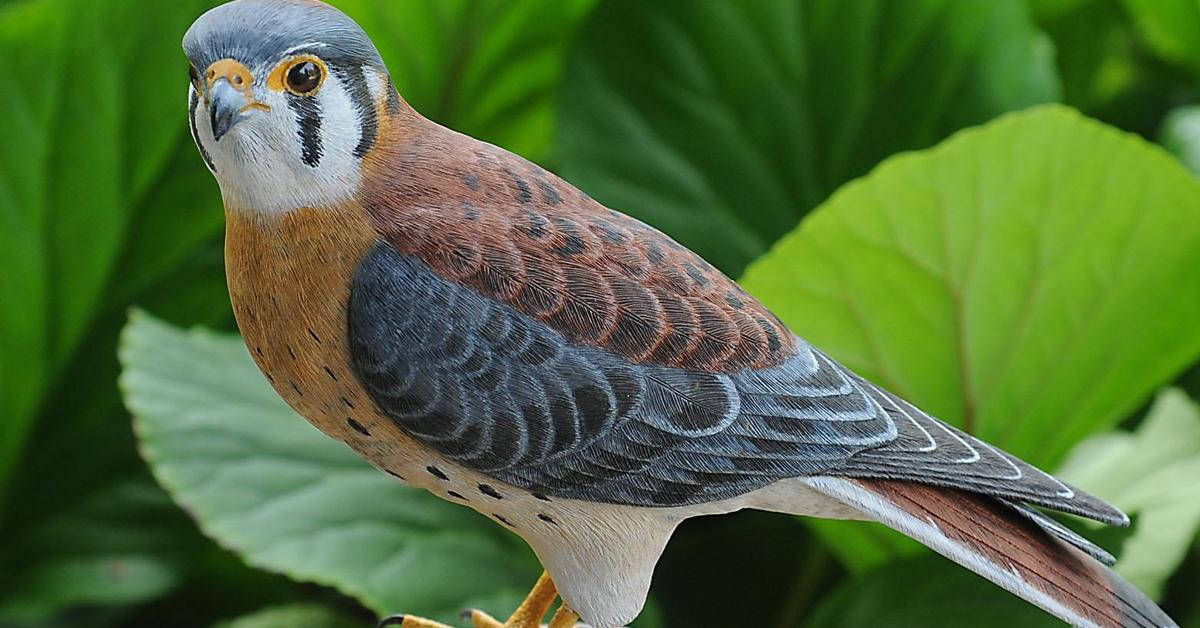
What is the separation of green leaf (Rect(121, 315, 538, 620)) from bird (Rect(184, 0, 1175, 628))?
365mm

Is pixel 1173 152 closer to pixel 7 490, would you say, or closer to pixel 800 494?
pixel 800 494

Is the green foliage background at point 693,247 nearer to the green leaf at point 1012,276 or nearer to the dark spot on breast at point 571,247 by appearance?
the green leaf at point 1012,276

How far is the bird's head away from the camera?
480 mm

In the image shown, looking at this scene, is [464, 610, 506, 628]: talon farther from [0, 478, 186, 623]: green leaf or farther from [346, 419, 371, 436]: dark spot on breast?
[0, 478, 186, 623]: green leaf

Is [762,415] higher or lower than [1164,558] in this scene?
higher

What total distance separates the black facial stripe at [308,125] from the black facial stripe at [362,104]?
2 cm

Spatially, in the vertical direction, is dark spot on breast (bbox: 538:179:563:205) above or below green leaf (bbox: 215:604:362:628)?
above

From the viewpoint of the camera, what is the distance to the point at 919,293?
36.3 inches

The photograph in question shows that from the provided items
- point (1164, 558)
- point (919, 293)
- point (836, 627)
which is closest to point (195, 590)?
point (836, 627)

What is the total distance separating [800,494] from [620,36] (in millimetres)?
609

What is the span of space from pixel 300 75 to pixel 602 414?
0.19 meters

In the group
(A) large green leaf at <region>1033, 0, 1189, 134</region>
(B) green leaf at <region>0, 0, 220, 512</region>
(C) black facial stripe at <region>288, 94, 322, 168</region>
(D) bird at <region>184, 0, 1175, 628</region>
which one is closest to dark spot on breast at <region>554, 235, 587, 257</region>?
(D) bird at <region>184, 0, 1175, 628</region>

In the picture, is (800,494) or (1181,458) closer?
(800,494)

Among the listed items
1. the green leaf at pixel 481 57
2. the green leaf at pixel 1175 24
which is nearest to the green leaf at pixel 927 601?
the green leaf at pixel 481 57
